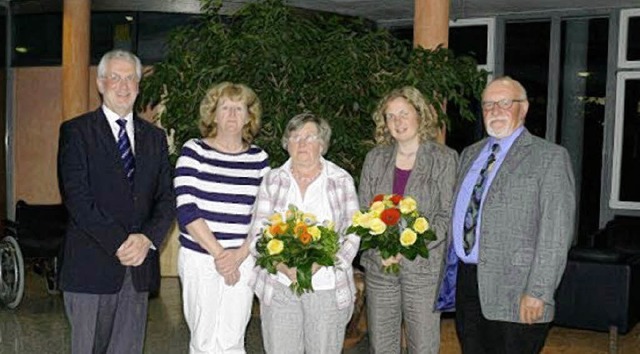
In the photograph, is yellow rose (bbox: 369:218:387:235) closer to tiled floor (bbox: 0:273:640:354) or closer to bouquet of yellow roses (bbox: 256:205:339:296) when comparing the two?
bouquet of yellow roses (bbox: 256:205:339:296)

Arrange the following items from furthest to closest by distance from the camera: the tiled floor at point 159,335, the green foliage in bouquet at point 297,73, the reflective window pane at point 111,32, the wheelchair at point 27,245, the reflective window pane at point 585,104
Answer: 1. the reflective window pane at point 111,32
2. the reflective window pane at point 585,104
3. the wheelchair at point 27,245
4. the tiled floor at point 159,335
5. the green foliage in bouquet at point 297,73

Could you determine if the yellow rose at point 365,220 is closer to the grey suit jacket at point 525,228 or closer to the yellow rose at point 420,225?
the yellow rose at point 420,225

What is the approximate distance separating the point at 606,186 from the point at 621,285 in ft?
12.9

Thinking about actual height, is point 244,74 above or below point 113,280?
above

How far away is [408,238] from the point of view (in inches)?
127

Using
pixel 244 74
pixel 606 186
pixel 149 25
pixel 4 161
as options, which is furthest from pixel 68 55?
pixel 606 186

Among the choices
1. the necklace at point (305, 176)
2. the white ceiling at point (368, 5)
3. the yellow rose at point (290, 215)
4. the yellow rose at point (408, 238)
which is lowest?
the yellow rose at point (408, 238)

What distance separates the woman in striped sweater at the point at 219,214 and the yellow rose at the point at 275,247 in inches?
16.5

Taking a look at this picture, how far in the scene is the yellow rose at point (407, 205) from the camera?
3.26 metres

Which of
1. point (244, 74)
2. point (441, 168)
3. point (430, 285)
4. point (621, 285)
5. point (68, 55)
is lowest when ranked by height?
point (621, 285)

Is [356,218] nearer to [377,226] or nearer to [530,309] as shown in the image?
[377,226]

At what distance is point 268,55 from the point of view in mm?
4457

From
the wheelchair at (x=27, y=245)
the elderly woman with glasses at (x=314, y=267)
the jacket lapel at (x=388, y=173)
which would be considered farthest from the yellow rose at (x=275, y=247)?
the wheelchair at (x=27, y=245)

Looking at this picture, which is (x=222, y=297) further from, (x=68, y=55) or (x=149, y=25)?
(x=149, y=25)
